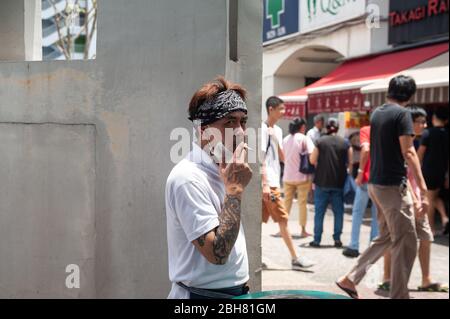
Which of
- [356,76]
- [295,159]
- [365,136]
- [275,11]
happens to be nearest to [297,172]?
[295,159]

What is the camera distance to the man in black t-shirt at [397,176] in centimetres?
418

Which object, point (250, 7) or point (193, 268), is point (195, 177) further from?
point (250, 7)

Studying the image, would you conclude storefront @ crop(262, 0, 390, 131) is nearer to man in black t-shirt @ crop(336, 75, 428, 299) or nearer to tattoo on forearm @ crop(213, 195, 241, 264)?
man in black t-shirt @ crop(336, 75, 428, 299)

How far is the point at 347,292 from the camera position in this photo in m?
4.57

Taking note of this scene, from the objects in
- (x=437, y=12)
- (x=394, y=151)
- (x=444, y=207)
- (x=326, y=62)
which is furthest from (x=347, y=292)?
(x=326, y=62)

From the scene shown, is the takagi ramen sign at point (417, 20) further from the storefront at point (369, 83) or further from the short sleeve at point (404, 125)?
the short sleeve at point (404, 125)

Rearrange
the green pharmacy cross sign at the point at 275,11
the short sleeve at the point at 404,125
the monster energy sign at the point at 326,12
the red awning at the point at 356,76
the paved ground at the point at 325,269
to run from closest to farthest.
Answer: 1. the short sleeve at the point at 404,125
2. the paved ground at the point at 325,269
3. the red awning at the point at 356,76
4. the monster energy sign at the point at 326,12
5. the green pharmacy cross sign at the point at 275,11

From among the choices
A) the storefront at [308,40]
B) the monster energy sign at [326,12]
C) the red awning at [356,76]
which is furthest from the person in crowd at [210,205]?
the monster energy sign at [326,12]

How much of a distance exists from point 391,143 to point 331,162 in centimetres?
267

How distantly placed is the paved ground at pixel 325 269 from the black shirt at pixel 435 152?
1079 millimetres

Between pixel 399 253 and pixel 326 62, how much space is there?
13.4m

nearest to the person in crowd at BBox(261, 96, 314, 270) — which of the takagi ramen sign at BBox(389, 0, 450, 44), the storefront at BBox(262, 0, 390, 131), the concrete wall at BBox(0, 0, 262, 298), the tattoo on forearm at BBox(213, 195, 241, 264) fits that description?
the concrete wall at BBox(0, 0, 262, 298)

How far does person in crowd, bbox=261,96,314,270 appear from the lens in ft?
17.5

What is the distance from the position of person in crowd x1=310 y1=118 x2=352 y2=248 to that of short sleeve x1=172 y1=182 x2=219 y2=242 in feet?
17.1
